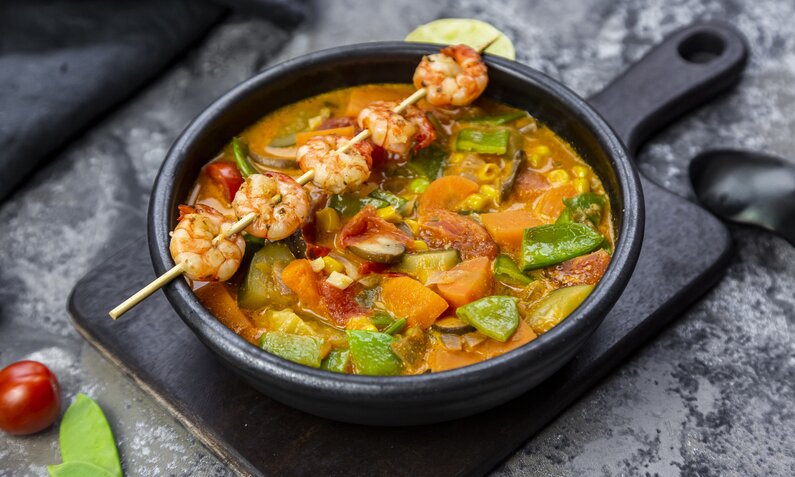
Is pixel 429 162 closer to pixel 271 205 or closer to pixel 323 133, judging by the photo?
pixel 323 133

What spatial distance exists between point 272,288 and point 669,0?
372 centimetres

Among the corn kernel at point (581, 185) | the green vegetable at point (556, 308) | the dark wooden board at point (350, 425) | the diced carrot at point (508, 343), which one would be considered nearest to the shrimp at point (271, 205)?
the dark wooden board at point (350, 425)

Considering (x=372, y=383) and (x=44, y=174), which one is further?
(x=44, y=174)

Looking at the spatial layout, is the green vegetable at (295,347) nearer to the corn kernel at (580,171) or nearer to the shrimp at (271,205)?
the shrimp at (271,205)

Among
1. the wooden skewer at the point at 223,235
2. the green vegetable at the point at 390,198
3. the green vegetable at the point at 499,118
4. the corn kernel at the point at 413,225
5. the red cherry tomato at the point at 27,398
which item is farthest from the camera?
the green vegetable at the point at 499,118

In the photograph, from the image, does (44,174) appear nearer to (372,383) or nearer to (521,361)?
(372,383)

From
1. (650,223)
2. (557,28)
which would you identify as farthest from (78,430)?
(557,28)

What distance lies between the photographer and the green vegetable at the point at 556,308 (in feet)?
11.6

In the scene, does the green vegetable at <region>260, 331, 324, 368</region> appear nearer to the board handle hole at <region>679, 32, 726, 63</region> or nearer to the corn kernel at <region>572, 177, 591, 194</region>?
the corn kernel at <region>572, 177, 591, 194</region>

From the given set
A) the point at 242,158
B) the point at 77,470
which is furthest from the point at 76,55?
the point at 77,470

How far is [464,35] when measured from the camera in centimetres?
Answer: 492

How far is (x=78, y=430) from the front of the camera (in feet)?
12.9

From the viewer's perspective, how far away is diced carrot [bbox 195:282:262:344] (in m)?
3.61

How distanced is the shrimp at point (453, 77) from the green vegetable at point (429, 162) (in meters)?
0.25
